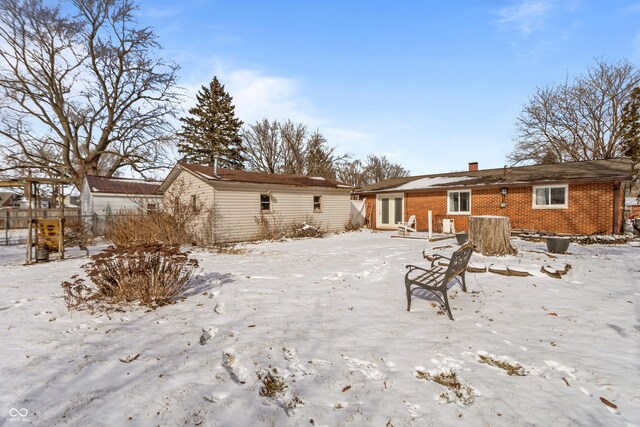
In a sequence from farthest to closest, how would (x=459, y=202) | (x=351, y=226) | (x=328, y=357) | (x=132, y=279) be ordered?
(x=351, y=226), (x=459, y=202), (x=132, y=279), (x=328, y=357)

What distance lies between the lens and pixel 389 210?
20594 mm

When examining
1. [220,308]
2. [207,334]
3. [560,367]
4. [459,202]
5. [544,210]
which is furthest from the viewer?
[459,202]

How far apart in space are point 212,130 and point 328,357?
3678cm

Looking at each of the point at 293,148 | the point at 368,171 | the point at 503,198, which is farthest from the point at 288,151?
the point at 503,198

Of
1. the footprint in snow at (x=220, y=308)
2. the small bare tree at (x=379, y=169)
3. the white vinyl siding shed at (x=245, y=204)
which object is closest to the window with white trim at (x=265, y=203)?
the white vinyl siding shed at (x=245, y=204)

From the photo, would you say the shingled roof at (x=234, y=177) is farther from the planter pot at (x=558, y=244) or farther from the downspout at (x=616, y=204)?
the downspout at (x=616, y=204)

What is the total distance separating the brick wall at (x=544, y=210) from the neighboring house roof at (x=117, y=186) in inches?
716

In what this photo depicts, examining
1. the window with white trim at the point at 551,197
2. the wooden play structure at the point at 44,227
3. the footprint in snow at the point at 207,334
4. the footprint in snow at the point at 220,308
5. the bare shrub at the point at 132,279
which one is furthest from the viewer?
the window with white trim at the point at 551,197

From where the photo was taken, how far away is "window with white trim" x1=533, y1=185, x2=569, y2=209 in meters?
14.0

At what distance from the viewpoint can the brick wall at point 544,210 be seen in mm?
13125

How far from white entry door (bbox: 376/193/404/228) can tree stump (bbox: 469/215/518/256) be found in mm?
11514

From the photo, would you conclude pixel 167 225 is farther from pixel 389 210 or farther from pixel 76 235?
pixel 389 210

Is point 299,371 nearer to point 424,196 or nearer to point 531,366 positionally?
point 531,366

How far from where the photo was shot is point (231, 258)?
9898 millimetres
